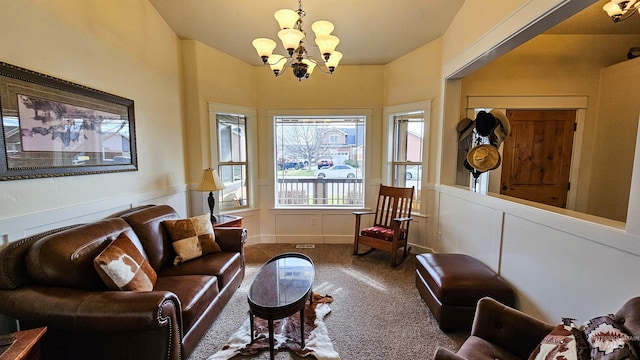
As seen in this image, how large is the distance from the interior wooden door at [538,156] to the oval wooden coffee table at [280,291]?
3.11 metres

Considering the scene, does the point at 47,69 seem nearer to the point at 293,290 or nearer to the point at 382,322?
the point at 293,290

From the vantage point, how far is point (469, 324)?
2.06m

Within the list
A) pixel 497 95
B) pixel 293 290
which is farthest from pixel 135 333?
pixel 497 95

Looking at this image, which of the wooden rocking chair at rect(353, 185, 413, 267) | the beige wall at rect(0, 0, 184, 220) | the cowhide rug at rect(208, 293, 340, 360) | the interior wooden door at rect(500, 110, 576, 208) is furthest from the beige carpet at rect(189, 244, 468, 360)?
the interior wooden door at rect(500, 110, 576, 208)

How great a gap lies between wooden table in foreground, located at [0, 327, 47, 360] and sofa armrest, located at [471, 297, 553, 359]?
231 cm

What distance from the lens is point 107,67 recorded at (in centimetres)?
225

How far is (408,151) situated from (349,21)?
79.0 inches

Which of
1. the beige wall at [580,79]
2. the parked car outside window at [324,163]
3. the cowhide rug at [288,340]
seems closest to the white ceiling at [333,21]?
the beige wall at [580,79]

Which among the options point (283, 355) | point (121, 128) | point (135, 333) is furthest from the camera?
point (121, 128)

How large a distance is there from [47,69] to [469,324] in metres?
3.66

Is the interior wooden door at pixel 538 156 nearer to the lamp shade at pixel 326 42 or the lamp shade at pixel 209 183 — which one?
the lamp shade at pixel 326 42

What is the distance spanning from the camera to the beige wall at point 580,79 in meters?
3.17

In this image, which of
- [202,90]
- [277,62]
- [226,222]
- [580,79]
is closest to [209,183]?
[226,222]

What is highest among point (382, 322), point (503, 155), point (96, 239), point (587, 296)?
point (503, 155)
